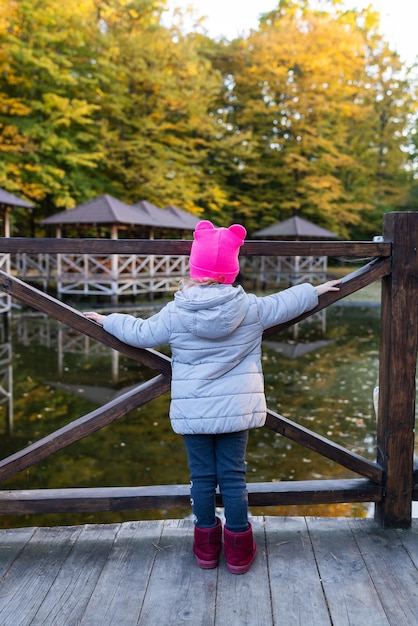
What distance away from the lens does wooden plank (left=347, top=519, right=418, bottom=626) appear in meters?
1.66

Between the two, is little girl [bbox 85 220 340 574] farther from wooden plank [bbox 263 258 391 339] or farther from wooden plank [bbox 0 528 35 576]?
wooden plank [bbox 0 528 35 576]

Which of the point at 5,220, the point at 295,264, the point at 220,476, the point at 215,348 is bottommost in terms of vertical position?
the point at 220,476

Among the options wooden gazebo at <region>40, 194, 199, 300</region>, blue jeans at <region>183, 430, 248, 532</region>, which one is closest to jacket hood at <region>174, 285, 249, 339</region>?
blue jeans at <region>183, 430, 248, 532</region>

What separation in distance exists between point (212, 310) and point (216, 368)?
0.19m

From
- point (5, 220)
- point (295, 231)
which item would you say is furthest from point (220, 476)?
point (295, 231)

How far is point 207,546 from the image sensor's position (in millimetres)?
1897

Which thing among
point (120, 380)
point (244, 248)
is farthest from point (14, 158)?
point (244, 248)

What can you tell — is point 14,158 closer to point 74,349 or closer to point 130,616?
point 74,349

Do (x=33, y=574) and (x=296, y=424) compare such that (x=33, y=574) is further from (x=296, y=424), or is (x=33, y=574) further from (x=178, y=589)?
(x=296, y=424)

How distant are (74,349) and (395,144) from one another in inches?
871

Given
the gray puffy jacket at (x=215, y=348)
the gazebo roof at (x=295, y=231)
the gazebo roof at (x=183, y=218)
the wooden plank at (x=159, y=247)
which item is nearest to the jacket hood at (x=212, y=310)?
the gray puffy jacket at (x=215, y=348)

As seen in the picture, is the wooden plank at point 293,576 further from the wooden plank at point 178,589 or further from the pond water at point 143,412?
the pond water at point 143,412

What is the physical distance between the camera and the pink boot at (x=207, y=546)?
1.89 metres

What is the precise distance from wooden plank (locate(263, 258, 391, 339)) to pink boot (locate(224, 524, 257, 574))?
0.67 metres
